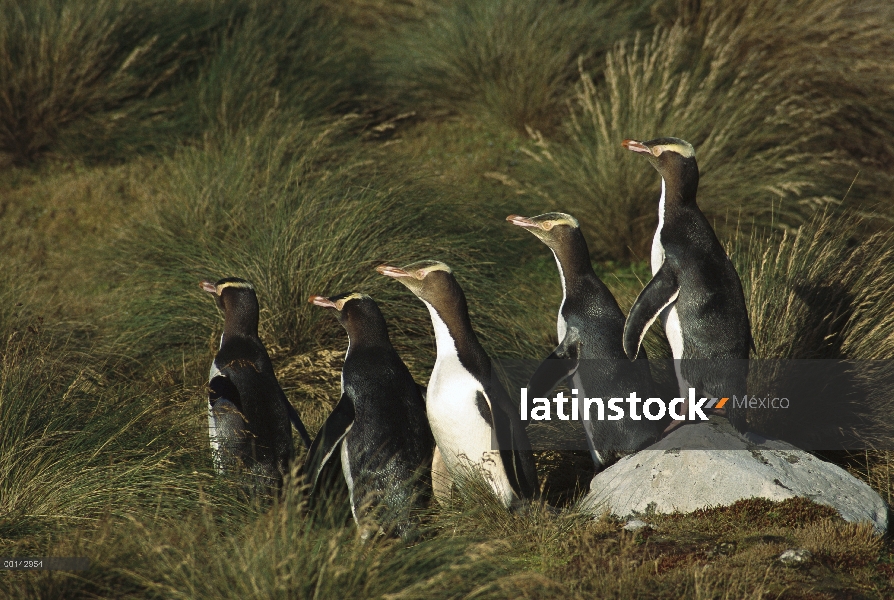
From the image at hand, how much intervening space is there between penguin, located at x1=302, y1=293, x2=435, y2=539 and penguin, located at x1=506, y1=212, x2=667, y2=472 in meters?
0.60

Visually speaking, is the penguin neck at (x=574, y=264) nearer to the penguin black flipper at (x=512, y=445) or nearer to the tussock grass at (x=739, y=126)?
the penguin black flipper at (x=512, y=445)

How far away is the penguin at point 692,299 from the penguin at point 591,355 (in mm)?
212

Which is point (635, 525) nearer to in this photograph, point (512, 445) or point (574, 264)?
point (512, 445)

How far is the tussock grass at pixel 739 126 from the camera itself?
8.00 meters

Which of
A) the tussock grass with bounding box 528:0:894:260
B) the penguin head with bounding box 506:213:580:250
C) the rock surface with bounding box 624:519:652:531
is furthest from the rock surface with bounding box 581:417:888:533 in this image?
the tussock grass with bounding box 528:0:894:260

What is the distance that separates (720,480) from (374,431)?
1.55 m

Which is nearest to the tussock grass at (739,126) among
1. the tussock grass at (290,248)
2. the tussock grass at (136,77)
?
the tussock grass at (290,248)

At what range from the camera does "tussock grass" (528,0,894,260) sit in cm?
800

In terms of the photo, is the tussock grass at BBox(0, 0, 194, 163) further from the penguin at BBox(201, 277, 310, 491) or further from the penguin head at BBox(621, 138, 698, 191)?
the penguin head at BBox(621, 138, 698, 191)

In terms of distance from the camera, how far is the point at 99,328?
6.84 meters

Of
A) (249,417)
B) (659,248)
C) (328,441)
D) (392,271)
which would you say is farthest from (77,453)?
(659,248)

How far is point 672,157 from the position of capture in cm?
480

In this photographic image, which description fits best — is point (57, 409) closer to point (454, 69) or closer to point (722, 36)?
point (454, 69)

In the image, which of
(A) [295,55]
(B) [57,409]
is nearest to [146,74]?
(A) [295,55]
